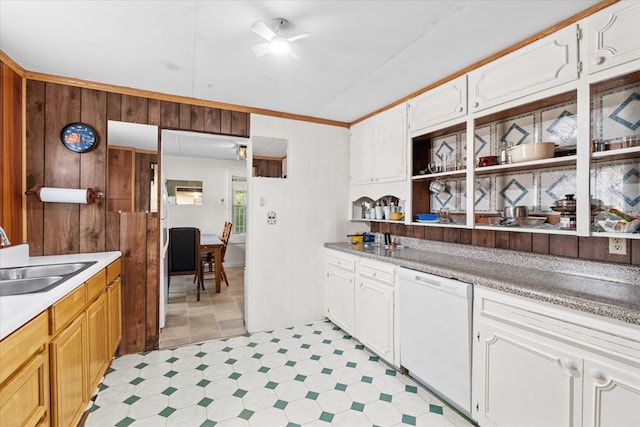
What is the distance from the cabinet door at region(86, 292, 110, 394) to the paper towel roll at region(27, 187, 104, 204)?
808 mm

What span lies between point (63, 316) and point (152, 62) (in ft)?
5.71

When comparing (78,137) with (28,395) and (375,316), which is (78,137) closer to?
(28,395)

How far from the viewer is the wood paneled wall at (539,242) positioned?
65.4 inches

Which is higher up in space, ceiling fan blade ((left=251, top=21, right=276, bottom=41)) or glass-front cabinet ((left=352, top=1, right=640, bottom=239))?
ceiling fan blade ((left=251, top=21, right=276, bottom=41))

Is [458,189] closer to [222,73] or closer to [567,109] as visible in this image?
[567,109]

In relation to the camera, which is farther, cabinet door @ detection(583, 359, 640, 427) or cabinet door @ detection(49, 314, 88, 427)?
cabinet door @ detection(49, 314, 88, 427)

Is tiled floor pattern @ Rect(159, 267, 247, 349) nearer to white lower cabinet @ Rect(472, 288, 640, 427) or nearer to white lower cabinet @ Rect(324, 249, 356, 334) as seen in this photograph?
white lower cabinet @ Rect(324, 249, 356, 334)

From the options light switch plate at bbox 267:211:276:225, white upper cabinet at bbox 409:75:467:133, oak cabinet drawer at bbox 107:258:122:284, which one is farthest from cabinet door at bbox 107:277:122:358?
white upper cabinet at bbox 409:75:467:133

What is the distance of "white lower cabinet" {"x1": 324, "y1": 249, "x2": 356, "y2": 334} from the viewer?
9.71ft

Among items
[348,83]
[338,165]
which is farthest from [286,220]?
[348,83]

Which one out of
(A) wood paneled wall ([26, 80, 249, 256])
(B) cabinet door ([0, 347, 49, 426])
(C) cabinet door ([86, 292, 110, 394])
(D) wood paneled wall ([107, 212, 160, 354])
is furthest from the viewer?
(D) wood paneled wall ([107, 212, 160, 354])

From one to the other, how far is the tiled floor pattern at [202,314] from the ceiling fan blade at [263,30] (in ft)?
8.98

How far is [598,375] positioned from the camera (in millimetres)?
1251

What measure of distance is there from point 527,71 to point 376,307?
6.53 ft
